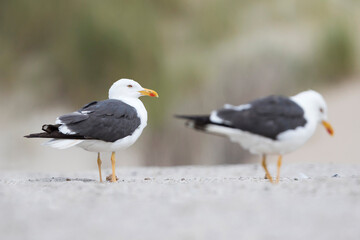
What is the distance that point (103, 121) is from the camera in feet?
18.8

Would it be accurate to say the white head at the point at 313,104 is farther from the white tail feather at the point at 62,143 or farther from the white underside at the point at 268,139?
the white tail feather at the point at 62,143

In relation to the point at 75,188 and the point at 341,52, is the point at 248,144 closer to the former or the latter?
the point at 75,188

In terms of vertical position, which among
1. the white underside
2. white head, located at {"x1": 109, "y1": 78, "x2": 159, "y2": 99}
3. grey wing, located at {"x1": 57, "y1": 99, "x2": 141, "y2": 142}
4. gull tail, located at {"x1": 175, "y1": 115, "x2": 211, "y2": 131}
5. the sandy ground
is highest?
white head, located at {"x1": 109, "y1": 78, "x2": 159, "y2": 99}

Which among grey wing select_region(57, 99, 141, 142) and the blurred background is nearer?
grey wing select_region(57, 99, 141, 142)

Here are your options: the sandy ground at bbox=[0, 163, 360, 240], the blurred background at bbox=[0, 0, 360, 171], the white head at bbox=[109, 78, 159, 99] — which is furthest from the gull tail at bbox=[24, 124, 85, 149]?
the blurred background at bbox=[0, 0, 360, 171]

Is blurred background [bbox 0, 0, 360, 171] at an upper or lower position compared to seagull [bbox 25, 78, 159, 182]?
upper

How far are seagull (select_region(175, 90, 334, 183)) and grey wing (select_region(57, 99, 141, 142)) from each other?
37.2 inches

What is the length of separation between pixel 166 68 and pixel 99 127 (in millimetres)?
8526

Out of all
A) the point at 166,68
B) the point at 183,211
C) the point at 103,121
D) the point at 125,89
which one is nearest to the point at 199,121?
the point at 103,121

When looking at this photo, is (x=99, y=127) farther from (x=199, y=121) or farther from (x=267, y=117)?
(x=267, y=117)

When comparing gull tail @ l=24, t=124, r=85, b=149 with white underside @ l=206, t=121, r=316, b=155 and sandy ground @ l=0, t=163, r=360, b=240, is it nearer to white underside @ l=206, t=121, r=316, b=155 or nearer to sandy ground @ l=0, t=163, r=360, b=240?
sandy ground @ l=0, t=163, r=360, b=240

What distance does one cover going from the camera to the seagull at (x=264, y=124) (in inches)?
196

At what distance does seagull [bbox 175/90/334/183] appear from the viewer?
4.97 m

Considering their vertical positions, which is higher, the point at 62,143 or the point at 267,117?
the point at 267,117
